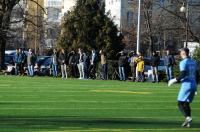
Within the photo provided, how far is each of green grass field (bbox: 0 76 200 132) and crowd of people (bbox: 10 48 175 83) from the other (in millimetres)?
12482

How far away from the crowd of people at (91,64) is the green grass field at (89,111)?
12482 mm

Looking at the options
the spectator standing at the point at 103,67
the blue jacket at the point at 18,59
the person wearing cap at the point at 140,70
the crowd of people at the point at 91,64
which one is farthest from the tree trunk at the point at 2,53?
the person wearing cap at the point at 140,70

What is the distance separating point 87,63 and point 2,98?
63.3ft

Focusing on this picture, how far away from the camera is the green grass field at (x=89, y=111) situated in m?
14.7

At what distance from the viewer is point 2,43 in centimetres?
5375

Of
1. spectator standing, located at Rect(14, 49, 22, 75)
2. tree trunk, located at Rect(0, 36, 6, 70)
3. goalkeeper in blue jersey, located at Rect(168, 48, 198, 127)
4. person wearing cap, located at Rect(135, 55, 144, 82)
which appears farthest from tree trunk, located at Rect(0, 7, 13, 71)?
goalkeeper in blue jersey, located at Rect(168, 48, 198, 127)

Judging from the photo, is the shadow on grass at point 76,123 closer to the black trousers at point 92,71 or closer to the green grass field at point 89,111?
the green grass field at point 89,111

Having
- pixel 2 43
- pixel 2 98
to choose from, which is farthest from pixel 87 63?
pixel 2 98

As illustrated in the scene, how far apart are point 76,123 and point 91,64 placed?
2618cm

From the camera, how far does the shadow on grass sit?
14422 mm

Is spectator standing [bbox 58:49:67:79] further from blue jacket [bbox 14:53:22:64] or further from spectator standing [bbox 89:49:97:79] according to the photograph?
blue jacket [bbox 14:53:22:64]

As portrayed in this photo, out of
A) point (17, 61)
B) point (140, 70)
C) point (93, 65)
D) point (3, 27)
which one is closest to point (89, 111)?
point (140, 70)

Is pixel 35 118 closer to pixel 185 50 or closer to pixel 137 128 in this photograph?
pixel 137 128

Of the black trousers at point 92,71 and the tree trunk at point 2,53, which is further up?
the tree trunk at point 2,53
